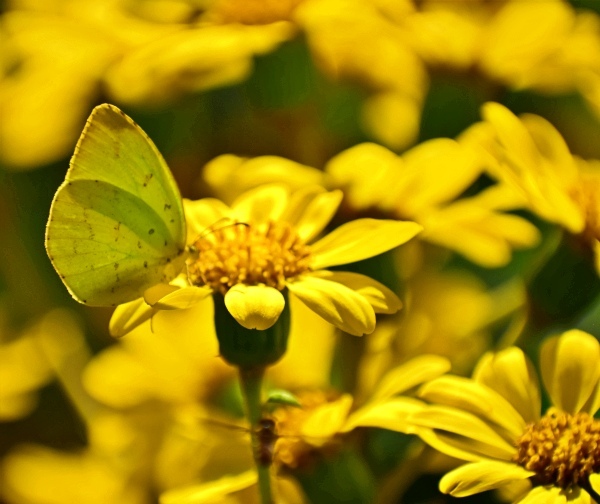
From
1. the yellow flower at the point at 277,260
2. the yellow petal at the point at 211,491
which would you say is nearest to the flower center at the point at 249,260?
the yellow flower at the point at 277,260

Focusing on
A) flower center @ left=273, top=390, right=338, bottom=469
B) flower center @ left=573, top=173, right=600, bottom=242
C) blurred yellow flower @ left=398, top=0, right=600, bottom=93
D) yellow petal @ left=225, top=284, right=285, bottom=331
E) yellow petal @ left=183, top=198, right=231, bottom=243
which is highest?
blurred yellow flower @ left=398, top=0, right=600, bottom=93

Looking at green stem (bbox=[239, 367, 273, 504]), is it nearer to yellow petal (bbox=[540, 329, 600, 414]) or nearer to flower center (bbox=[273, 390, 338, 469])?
flower center (bbox=[273, 390, 338, 469])

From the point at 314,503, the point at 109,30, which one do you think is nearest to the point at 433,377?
the point at 314,503

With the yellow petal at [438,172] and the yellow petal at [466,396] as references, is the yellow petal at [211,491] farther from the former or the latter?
the yellow petal at [438,172]

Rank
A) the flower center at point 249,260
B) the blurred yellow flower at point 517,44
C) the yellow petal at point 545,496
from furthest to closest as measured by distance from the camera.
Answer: the blurred yellow flower at point 517,44, the flower center at point 249,260, the yellow petal at point 545,496

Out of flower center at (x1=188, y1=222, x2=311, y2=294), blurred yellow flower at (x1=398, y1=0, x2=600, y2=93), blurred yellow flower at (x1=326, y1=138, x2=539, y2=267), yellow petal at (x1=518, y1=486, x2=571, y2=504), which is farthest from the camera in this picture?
blurred yellow flower at (x1=398, y1=0, x2=600, y2=93)

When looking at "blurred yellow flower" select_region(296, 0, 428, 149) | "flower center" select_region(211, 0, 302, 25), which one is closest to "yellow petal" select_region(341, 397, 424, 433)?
"blurred yellow flower" select_region(296, 0, 428, 149)
